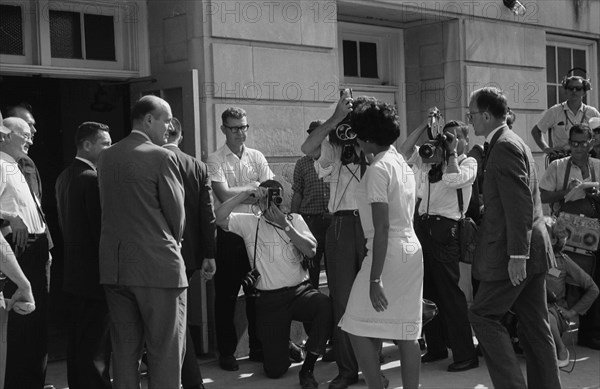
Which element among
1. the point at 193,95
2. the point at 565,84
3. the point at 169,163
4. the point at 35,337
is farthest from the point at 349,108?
the point at 565,84

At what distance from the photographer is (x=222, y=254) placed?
7785 millimetres

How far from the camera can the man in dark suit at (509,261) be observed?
5824 mm

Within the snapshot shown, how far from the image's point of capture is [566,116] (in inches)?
404

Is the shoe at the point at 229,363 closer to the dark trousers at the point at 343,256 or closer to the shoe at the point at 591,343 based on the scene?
the dark trousers at the point at 343,256

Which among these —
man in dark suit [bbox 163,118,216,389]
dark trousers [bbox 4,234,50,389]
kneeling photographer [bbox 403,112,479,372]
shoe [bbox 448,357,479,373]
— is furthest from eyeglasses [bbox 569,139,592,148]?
dark trousers [bbox 4,234,50,389]

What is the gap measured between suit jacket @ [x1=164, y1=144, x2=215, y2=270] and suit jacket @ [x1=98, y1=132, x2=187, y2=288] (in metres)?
1.10

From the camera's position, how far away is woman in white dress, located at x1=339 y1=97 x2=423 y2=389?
5641mm

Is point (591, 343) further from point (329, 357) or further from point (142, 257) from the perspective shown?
point (142, 257)

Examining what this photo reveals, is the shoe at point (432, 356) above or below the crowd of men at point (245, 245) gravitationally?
below

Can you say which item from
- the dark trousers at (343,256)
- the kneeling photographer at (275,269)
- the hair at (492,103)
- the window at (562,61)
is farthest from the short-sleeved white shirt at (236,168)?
the window at (562,61)

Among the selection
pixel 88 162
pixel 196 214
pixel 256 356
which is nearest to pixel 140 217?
pixel 88 162

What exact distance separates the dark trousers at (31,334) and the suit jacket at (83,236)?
0.88ft

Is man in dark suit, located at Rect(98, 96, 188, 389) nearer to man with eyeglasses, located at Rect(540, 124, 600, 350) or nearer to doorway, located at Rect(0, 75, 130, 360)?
man with eyeglasses, located at Rect(540, 124, 600, 350)

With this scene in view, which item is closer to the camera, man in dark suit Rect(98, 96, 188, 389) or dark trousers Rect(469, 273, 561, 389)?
man in dark suit Rect(98, 96, 188, 389)
